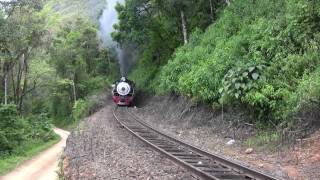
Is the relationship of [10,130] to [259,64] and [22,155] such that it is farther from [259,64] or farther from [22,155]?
[259,64]

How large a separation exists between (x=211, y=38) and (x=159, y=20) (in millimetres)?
12424

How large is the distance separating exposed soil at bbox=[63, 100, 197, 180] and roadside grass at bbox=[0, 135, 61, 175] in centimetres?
601

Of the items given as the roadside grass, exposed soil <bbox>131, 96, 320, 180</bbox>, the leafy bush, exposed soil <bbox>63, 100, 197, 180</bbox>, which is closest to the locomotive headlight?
the roadside grass

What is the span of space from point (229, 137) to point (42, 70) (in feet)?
103

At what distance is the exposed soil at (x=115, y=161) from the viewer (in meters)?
10.8

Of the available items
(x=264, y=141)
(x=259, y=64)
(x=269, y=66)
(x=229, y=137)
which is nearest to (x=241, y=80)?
(x=259, y=64)

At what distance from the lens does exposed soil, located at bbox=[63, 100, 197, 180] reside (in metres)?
10.8

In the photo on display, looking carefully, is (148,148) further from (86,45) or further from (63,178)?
(86,45)

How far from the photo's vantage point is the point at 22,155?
26844 mm

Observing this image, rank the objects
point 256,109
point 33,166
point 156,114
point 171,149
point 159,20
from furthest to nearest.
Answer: point 159,20
point 156,114
point 33,166
point 256,109
point 171,149

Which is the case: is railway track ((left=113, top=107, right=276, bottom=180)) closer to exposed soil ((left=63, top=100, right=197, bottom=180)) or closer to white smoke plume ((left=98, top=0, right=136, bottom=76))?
exposed soil ((left=63, top=100, right=197, bottom=180))

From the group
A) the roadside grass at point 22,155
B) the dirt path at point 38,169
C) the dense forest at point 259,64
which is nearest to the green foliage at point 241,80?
the dense forest at point 259,64

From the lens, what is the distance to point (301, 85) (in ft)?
42.1

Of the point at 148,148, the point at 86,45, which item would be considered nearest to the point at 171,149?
the point at 148,148
